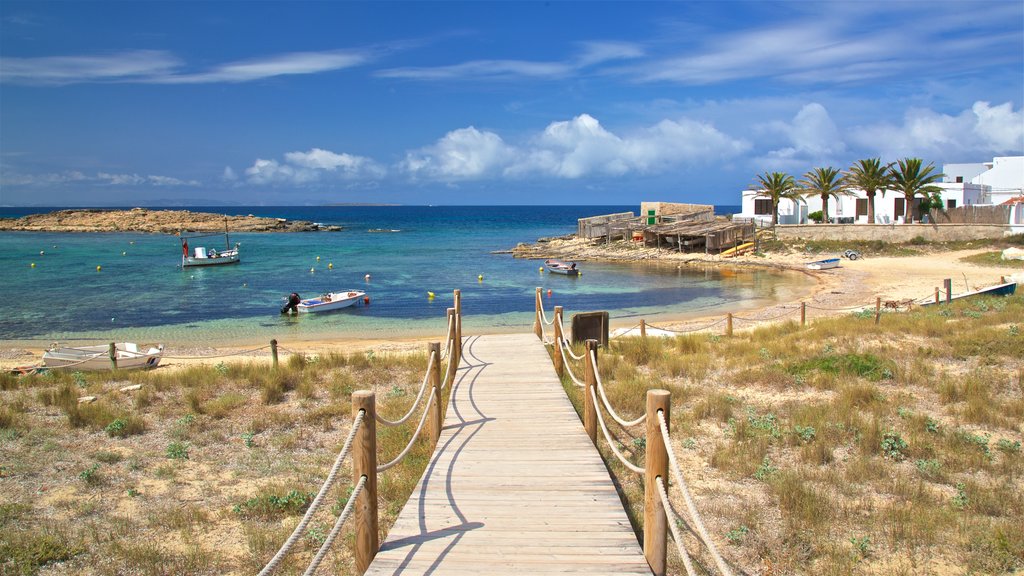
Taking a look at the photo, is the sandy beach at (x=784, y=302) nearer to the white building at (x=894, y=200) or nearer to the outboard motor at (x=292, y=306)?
the outboard motor at (x=292, y=306)

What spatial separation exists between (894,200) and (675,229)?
16706 mm

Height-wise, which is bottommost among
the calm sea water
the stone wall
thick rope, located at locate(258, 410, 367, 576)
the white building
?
the calm sea water

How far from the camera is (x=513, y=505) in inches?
259

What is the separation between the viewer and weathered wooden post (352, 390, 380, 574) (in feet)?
18.1

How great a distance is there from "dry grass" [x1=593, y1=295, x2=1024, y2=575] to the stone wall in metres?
36.3

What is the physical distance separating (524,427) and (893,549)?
175 inches

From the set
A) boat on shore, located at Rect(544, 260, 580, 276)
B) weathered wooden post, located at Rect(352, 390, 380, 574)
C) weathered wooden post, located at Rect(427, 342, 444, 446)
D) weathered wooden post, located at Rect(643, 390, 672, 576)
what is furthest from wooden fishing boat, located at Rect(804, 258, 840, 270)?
weathered wooden post, located at Rect(352, 390, 380, 574)

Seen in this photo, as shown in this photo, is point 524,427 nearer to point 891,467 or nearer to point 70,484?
point 891,467

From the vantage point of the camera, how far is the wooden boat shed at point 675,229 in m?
55.8

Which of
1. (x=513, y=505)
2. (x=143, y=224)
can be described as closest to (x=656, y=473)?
(x=513, y=505)

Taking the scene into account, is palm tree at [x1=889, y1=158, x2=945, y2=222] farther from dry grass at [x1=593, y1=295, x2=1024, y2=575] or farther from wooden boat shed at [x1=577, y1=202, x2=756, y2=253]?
dry grass at [x1=593, y1=295, x2=1024, y2=575]

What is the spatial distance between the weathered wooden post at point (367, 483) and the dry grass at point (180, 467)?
0.78 m

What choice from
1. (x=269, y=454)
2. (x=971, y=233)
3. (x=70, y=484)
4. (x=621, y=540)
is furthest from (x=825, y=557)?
(x=971, y=233)

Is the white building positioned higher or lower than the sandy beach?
higher
